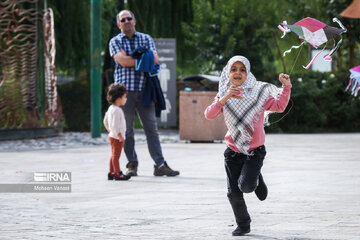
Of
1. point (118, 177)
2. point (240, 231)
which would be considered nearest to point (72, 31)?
point (118, 177)

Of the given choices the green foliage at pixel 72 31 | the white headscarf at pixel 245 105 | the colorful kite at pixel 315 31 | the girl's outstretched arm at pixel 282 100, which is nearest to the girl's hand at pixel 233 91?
the white headscarf at pixel 245 105

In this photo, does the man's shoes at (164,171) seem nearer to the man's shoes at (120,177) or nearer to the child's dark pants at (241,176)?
the man's shoes at (120,177)

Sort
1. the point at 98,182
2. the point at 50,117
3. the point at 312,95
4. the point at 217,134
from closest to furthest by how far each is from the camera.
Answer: the point at 98,182, the point at 217,134, the point at 50,117, the point at 312,95

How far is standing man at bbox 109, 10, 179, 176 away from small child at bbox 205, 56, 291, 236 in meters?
3.96

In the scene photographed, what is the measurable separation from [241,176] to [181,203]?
5.49ft

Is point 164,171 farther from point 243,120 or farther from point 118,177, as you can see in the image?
point 243,120

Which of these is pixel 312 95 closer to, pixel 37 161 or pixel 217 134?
pixel 217 134

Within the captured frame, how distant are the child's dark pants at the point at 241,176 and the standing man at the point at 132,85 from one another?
13.1ft

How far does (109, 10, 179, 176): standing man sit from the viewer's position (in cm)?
998

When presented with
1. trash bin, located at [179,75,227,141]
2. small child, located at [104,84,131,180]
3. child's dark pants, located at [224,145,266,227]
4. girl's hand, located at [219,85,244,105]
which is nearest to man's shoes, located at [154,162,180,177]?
small child, located at [104,84,131,180]

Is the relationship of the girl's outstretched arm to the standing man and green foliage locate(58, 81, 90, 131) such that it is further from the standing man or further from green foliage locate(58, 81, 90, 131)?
green foliage locate(58, 81, 90, 131)

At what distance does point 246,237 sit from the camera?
5.65 meters

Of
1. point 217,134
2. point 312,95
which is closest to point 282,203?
point 217,134

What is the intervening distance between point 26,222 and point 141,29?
17.4m
